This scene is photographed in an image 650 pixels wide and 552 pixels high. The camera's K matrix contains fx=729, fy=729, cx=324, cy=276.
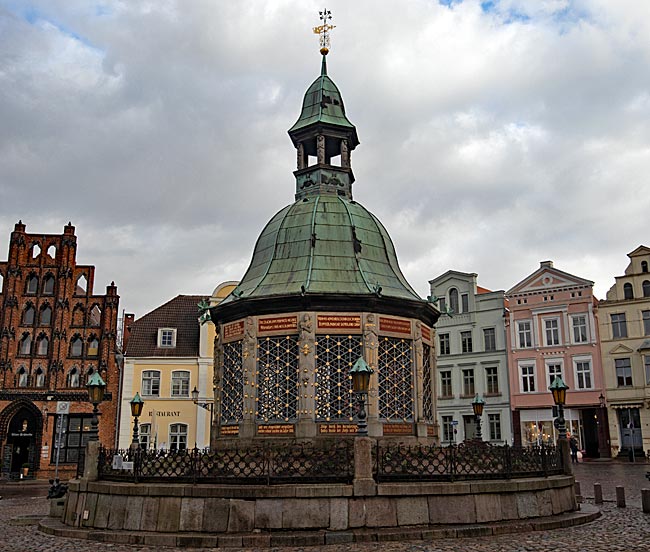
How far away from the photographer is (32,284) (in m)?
47.2

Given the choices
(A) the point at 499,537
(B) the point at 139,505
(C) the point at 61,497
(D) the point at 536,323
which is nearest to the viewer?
(A) the point at 499,537

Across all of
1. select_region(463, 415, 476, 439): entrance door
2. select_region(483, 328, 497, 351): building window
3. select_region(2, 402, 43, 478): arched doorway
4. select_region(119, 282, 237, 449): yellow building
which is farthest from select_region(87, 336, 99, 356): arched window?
select_region(483, 328, 497, 351): building window

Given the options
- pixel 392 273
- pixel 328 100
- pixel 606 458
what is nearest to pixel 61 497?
pixel 392 273

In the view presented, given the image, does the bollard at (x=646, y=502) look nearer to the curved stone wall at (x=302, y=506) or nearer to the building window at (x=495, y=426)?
the curved stone wall at (x=302, y=506)

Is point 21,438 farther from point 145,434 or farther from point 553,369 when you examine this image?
point 553,369

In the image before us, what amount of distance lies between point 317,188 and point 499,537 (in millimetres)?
14473

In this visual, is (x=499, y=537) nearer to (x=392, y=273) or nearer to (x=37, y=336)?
(x=392, y=273)

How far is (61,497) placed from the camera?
19906mm

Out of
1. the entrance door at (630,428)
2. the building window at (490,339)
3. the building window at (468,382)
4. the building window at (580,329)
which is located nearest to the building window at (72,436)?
the building window at (468,382)

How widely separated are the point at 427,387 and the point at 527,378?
2857 centimetres

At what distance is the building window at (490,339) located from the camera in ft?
168

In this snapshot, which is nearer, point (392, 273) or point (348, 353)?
point (348, 353)

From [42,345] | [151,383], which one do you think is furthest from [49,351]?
[151,383]

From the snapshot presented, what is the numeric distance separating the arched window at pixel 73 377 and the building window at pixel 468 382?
2613 cm
